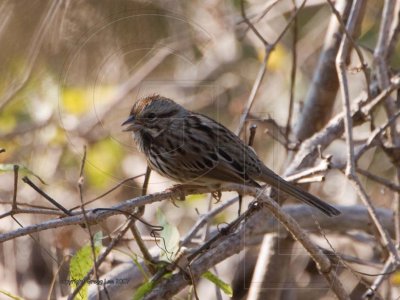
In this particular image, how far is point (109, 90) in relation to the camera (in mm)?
3164

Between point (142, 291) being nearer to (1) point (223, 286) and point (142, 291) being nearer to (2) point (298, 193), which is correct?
(1) point (223, 286)

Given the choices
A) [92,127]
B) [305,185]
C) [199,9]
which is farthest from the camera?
[199,9]

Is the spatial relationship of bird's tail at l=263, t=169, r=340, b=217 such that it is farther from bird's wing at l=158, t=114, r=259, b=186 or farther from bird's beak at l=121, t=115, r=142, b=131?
bird's beak at l=121, t=115, r=142, b=131

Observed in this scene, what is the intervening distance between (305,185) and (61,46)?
1.34m

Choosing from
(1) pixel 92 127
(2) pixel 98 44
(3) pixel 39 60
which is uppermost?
(3) pixel 39 60

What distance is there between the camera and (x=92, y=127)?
10.9 feet

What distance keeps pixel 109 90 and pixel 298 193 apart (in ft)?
3.03

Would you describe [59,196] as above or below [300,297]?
above

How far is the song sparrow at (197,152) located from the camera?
2762 mm

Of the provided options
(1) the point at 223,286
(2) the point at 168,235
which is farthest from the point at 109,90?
(1) the point at 223,286

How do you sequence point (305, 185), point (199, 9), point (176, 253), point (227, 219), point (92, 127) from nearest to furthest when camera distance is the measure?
point (176, 253), point (92, 127), point (305, 185), point (227, 219), point (199, 9)

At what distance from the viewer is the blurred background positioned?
291 centimetres

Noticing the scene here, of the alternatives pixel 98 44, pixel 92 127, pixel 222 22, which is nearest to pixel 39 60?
pixel 92 127

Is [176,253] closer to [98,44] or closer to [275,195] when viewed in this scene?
[275,195]
